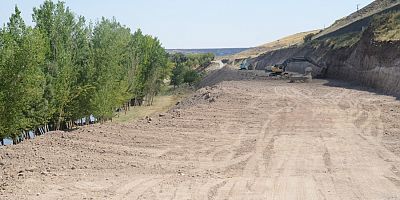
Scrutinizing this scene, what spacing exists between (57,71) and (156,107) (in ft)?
93.0

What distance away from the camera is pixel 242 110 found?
2427 centimetres

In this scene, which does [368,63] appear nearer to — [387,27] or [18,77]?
[387,27]

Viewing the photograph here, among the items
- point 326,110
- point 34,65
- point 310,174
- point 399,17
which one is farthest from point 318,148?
point 399,17

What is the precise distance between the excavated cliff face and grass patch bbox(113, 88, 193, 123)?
18077 mm

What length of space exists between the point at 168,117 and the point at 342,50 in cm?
3299

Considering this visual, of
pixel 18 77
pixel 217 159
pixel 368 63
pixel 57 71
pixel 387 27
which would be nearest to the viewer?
pixel 217 159

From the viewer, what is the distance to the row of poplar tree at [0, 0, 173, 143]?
25234 millimetres

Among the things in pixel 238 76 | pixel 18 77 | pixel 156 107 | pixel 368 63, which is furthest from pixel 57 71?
pixel 238 76

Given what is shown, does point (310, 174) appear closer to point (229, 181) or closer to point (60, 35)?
point (229, 181)

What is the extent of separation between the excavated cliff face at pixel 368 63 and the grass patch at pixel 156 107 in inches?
712

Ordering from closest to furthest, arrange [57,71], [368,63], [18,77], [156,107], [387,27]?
[18,77] < [57,71] < [368,63] < [387,27] < [156,107]

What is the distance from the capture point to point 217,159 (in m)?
14.2

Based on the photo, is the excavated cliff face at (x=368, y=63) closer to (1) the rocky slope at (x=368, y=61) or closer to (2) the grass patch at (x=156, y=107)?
(1) the rocky slope at (x=368, y=61)

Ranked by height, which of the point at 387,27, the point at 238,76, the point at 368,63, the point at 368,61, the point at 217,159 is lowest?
the point at 238,76
